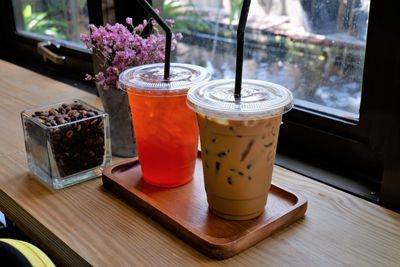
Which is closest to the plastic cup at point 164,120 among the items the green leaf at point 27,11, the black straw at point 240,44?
the black straw at point 240,44

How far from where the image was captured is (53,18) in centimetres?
182

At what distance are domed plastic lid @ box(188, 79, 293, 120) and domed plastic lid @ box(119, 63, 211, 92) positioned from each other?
0.18ft

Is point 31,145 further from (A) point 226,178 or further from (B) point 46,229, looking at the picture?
(A) point 226,178

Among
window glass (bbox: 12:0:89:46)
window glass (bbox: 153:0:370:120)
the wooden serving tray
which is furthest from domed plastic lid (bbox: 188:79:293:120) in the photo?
window glass (bbox: 12:0:89:46)

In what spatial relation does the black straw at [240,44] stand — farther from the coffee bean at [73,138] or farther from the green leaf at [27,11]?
the green leaf at [27,11]

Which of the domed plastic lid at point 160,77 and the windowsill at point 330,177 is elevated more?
the domed plastic lid at point 160,77

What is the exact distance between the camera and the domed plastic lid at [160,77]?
32.6 inches

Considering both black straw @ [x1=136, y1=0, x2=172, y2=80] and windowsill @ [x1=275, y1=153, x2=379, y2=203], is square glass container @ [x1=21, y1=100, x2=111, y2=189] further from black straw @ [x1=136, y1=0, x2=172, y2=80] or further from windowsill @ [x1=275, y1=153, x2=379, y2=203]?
windowsill @ [x1=275, y1=153, x2=379, y2=203]

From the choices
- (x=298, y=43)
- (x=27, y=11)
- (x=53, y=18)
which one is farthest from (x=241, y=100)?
(x=27, y=11)

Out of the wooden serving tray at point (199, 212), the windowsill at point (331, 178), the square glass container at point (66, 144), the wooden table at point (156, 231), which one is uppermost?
the square glass container at point (66, 144)

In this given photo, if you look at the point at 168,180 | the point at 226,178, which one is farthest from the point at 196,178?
the point at 226,178

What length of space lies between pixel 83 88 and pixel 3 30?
0.68 m

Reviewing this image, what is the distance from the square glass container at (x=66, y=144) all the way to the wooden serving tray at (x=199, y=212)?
0.04m

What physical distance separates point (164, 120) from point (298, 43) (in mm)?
408
